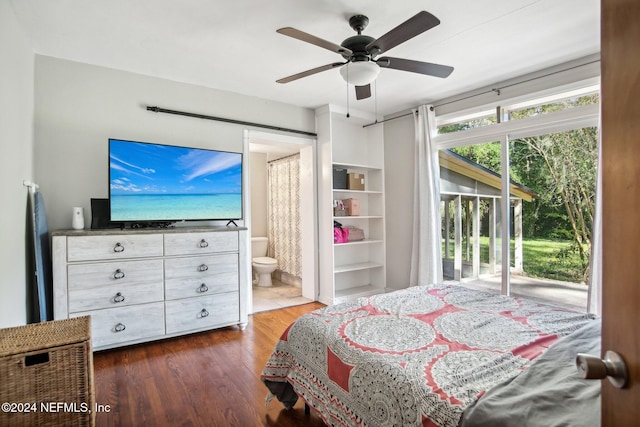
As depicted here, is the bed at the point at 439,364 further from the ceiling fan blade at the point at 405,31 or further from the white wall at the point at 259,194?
the white wall at the point at 259,194

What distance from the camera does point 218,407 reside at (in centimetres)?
198

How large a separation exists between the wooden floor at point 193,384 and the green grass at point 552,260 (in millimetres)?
2673

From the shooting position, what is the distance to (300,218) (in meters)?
4.78

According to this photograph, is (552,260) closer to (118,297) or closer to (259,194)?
(118,297)

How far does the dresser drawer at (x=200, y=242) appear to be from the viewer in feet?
9.60

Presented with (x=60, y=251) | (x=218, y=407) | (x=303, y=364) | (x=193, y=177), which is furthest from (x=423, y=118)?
(x=60, y=251)

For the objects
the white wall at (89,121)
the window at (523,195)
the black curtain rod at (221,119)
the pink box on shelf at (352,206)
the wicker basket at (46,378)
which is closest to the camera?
the wicker basket at (46,378)

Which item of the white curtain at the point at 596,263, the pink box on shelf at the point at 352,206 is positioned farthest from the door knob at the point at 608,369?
the pink box on shelf at the point at 352,206

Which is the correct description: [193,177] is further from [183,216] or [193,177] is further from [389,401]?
[389,401]

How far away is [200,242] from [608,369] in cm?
299

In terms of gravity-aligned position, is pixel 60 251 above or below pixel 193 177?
below

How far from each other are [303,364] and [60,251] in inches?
83.3

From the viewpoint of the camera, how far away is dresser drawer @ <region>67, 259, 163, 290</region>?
254cm

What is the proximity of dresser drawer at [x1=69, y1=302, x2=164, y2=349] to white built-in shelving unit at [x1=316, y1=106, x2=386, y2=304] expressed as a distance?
2016mm
